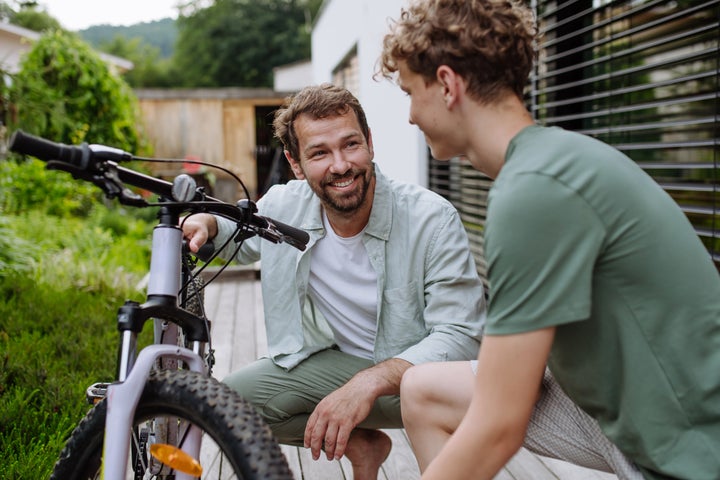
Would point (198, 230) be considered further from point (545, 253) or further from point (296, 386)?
point (545, 253)

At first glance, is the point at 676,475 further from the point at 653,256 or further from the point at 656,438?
the point at 653,256

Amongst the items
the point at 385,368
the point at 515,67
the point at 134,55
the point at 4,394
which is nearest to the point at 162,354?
the point at 385,368

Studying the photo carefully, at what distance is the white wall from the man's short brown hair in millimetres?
2251

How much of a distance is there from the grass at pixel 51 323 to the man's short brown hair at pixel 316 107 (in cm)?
128

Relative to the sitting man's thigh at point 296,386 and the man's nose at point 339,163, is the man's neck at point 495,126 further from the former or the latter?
the sitting man's thigh at point 296,386

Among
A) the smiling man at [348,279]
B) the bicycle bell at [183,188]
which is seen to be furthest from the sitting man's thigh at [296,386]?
the bicycle bell at [183,188]

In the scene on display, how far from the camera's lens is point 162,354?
55.5 inches

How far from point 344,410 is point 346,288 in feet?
1.62

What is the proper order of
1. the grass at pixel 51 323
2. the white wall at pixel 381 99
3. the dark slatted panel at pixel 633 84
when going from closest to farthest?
the grass at pixel 51 323 → the dark slatted panel at pixel 633 84 → the white wall at pixel 381 99

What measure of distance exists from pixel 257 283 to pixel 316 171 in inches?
175

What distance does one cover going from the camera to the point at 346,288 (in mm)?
2197

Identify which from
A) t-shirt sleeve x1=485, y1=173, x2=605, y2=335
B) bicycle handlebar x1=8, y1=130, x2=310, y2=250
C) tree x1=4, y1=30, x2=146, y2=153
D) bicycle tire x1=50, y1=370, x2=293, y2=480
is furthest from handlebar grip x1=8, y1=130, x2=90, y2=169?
tree x1=4, y1=30, x2=146, y2=153

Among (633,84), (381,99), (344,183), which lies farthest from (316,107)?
(381,99)

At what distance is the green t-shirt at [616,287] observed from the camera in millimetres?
1106
